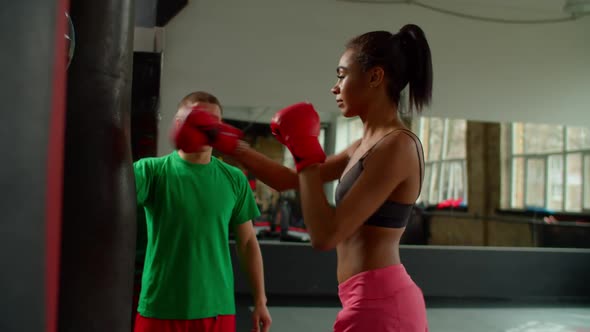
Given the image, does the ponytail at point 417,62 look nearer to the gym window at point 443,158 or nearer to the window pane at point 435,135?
the gym window at point 443,158

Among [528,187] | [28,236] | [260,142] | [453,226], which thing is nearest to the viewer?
[28,236]

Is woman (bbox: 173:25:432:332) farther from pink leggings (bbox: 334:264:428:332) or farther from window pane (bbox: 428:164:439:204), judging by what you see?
window pane (bbox: 428:164:439:204)

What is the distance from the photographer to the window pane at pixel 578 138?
6973mm

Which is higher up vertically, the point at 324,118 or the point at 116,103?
the point at 324,118

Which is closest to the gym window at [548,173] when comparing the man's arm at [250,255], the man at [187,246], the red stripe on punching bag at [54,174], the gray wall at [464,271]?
the gray wall at [464,271]

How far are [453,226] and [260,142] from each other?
2.45 m

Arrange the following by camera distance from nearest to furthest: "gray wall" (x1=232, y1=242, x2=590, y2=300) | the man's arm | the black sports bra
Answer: the black sports bra → the man's arm → "gray wall" (x1=232, y1=242, x2=590, y2=300)

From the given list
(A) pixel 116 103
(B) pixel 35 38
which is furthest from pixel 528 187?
(B) pixel 35 38

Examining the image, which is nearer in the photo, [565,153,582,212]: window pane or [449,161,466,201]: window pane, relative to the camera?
[449,161,466,201]: window pane

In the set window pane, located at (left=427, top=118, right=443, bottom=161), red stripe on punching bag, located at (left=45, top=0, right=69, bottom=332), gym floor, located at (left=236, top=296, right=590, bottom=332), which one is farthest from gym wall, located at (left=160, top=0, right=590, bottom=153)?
red stripe on punching bag, located at (left=45, top=0, right=69, bottom=332)

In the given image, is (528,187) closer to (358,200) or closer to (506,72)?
(506,72)

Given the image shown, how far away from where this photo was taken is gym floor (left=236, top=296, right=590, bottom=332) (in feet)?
15.6

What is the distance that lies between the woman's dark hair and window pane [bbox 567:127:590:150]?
20.2 feet

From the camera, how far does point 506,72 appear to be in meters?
6.59
